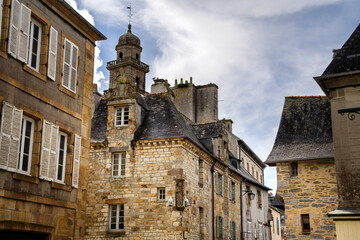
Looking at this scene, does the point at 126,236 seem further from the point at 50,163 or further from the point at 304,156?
the point at 50,163

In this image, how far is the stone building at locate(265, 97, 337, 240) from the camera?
1712 centimetres

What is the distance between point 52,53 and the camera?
11117 mm

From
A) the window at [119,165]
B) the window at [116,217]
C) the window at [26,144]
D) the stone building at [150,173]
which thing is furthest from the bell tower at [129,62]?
the window at [26,144]

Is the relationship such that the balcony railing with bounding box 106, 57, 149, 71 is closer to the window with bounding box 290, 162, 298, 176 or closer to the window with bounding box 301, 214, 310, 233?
the window with bounding box 290, 162, 298, 176

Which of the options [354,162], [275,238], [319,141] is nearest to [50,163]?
[354,162]

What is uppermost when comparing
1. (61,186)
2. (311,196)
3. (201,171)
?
(201,171)

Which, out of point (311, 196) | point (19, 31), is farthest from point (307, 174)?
point (19, 31)

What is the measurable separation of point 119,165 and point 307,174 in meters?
8.23

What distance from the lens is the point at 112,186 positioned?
2025 cm

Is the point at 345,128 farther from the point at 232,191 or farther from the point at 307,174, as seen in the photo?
the point at 232,191

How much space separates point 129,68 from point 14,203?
40.8 meters

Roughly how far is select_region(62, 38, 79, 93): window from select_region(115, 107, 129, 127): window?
9008 millimetres

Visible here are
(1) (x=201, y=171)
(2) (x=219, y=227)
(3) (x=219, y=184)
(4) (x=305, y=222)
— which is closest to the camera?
(4) (x=305, y=222)

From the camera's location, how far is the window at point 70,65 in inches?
A: 459
